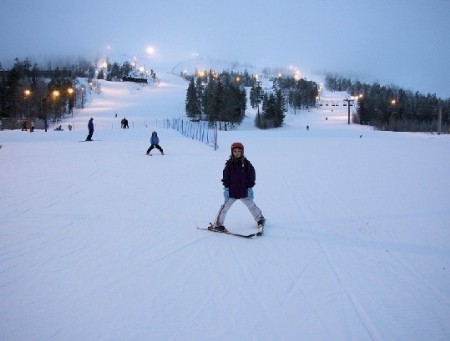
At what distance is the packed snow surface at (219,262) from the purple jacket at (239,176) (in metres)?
0.97

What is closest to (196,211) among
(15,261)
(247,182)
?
(247,182)

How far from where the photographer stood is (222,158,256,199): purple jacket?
645 cm

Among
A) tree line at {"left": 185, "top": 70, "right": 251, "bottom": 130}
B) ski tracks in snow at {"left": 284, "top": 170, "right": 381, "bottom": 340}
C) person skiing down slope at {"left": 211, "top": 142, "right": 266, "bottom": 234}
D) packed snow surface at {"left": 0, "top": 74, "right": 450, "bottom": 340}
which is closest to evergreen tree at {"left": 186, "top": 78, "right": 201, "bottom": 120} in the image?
tree line at {"left": 185, "top": 70, "right": 251, "bottom": 130}

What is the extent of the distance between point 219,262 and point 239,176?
1.76 meters

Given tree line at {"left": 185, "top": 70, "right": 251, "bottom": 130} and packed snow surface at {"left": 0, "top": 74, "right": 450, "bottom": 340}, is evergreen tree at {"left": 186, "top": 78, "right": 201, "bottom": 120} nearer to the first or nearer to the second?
tree line at {"left": 185, "top": 70, "right": 251, "bottom": 130}

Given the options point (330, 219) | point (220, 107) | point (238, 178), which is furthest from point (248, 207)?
point (220, 107)

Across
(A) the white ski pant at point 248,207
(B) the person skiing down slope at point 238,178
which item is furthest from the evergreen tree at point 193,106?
(B) the person skiing down slope at point 238,178

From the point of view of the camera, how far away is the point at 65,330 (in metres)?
3.79

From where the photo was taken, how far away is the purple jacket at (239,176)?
6453 millimetres

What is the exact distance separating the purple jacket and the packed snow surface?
967 mm

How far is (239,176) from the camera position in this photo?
21.2 feet

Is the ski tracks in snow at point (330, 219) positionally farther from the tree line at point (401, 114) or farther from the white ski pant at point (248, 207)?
the tree line at point (401, 114)

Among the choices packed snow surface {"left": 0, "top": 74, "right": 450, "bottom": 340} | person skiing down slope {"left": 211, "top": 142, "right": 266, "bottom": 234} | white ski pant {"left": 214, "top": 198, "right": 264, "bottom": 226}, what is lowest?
packed snow surface {"left": 0, "top": 74, "right": 450, "bottom": 340}

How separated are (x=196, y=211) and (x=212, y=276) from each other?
345cm
